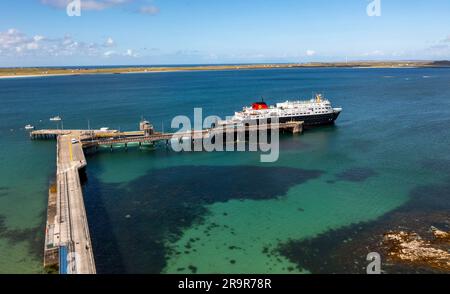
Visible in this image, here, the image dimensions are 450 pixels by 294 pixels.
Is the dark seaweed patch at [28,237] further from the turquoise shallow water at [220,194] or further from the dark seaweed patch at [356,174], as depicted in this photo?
the dark seaweed patch at [356,174]

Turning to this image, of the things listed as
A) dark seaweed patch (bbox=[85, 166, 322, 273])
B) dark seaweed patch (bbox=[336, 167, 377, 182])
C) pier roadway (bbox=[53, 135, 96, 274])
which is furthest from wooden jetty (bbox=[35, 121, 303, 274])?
dark seaweed patch (bbox=[336, 167, 377, 182])

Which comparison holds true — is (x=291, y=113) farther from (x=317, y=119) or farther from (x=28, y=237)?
(x=28, y=237)

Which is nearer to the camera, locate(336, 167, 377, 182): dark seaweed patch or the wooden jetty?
the wooden jetty

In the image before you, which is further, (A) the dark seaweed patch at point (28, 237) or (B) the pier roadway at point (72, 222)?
(A) the dark seaweed patch at point (28, 237)

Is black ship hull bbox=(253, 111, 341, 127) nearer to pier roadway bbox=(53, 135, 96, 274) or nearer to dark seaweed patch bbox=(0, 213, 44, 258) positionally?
pier roadway bbox=(53, 135, 96, 274)

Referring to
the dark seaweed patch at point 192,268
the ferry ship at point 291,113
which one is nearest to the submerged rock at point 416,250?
the dark seaweed patch at point 192,268

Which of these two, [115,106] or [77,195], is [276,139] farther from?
[115,106]
